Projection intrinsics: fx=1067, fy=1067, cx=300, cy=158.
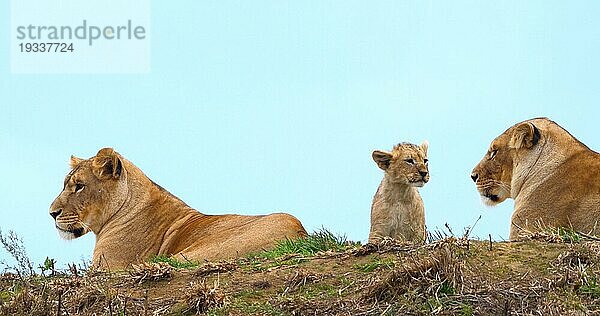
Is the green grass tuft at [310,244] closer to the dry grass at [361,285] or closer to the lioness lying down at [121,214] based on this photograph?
the dry grass at [361,285]

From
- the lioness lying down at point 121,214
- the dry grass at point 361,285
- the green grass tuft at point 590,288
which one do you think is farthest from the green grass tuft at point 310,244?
the green grass tuft at point 590,288

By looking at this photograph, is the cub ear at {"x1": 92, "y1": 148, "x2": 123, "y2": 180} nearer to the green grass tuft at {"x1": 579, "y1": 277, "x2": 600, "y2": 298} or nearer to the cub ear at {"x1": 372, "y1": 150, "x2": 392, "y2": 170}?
the cub ear at {"x1": 372, "y1": 150, "x2": 392, "y2": 170}

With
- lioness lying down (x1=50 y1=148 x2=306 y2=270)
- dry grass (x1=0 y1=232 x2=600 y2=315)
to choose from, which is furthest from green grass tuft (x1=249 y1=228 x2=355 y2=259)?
lioness lying down (x1=50 y1=148 x2=306 y2=270)

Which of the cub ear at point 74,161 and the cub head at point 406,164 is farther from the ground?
the cub ear at point 74,161

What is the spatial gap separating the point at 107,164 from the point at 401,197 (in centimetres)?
337

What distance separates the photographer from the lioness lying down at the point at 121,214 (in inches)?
451

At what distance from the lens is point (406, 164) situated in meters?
10.7

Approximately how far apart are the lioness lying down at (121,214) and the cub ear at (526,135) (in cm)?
296

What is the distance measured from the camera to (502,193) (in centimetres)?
1113

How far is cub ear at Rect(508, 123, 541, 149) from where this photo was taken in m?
10.8

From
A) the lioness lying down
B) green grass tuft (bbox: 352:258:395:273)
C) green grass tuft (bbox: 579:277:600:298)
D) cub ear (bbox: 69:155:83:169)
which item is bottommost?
green grass tuft (bbox: 579:277:600:298)

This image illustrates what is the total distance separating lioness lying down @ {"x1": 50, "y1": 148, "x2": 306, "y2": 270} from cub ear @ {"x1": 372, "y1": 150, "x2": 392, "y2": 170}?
1.53m

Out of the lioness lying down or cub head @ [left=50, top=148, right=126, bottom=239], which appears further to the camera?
cub head @ [left=50, top=148, right=126, bottom=239]

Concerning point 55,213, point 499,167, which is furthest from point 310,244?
point 55,213
